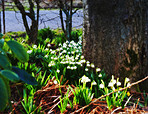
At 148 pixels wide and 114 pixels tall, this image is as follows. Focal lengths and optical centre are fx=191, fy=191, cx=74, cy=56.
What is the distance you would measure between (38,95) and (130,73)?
3.55 ft

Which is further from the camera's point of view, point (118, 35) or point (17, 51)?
point (118, 35)

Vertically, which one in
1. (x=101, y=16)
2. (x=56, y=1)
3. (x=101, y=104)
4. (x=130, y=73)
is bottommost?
(x=101, y=104)

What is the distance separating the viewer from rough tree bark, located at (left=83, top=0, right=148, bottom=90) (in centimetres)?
208

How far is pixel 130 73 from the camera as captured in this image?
88.3 inches

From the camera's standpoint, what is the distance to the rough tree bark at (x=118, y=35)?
2080 mm

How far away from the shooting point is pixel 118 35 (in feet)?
7.20

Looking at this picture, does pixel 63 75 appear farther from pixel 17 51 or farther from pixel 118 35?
pixel 17 51

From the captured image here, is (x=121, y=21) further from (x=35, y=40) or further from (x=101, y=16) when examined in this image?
(x=35, y=40)

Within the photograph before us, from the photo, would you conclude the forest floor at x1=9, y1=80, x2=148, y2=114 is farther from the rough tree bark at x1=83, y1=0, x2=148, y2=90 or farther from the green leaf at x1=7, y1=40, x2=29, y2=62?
the green leaf at x1=7, y1=40, x2=29, y2=62

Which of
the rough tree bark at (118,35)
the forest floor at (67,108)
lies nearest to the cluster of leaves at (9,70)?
the forest floor at (67,108)

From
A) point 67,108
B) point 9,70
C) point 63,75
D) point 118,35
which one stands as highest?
point 118,35

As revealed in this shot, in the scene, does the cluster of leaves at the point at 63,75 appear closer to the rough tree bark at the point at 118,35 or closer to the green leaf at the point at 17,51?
the green leaf at the point at 17,51

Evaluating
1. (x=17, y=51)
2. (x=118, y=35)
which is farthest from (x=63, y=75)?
(x=17, y=51)

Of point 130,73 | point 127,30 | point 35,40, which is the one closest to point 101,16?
point 127,30
